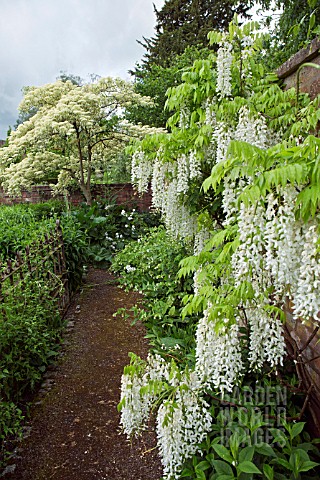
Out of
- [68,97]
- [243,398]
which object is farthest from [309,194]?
[68,97]

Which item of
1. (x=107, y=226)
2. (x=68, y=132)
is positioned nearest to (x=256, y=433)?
(x=107, y=226)

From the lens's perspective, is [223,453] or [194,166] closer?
[223,453]

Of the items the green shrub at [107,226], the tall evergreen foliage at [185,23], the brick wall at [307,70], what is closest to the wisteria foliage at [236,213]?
the brick wall at [307,70]

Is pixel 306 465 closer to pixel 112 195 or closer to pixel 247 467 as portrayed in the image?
pixel 247 467

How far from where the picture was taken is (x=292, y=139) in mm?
2023

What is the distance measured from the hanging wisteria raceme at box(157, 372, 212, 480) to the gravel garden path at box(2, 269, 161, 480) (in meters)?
0.53

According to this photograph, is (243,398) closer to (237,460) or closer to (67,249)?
(237,460)

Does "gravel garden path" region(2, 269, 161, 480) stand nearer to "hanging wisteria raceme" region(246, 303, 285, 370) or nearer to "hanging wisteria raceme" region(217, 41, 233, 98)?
"hanging wisteria raceme" region(246, 303, 285, 370)

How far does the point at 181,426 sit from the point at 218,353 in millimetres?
416

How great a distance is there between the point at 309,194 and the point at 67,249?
4498mm

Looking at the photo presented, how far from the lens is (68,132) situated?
A: 7.73 meters

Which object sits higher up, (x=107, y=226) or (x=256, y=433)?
(x=107, y=226)

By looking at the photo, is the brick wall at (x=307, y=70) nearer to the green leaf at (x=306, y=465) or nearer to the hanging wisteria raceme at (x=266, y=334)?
the hanging wisteria raceme at (x=266, y=334)

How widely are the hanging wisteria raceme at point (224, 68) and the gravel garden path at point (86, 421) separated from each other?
2.56 metres
